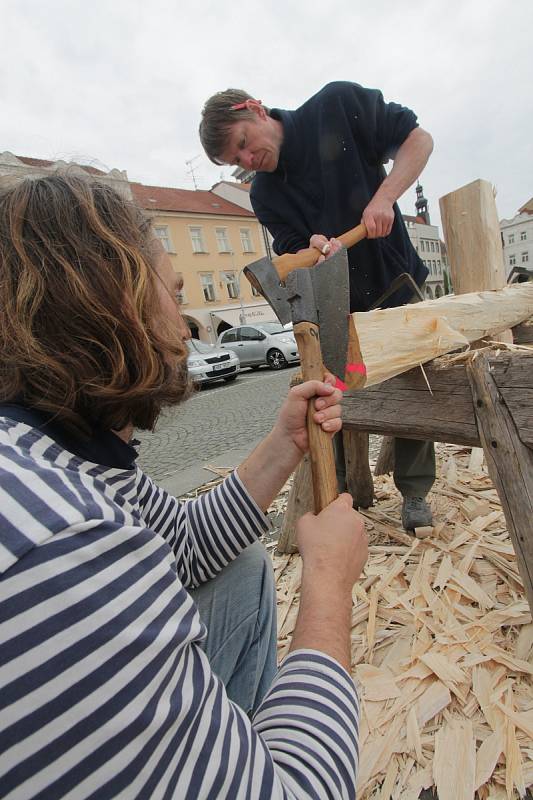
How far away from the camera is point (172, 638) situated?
585mm

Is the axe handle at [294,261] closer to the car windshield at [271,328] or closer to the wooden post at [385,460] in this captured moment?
the wooden post at [385,460]

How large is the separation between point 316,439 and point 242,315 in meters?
27.7

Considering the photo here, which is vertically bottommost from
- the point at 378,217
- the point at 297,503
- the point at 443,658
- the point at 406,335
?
the point at 443,658

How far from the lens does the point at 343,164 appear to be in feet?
7.27

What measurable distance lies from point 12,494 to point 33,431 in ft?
0.69

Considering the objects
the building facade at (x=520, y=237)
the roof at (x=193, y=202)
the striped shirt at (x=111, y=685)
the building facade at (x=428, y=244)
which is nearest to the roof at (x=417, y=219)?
the building facade at (x=428, y=244)

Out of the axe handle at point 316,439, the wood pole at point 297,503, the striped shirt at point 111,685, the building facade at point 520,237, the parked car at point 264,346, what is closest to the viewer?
the striped shirt at point 111,685

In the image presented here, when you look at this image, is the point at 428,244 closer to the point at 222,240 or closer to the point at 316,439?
the point at 222,240

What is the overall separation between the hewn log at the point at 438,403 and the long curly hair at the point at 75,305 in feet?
3.12

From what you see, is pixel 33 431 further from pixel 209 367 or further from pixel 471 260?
pixel 209 367

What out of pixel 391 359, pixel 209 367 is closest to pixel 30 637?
pixel 391 359

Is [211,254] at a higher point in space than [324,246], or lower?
higher

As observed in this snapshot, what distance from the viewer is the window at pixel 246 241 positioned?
2948 centimetres

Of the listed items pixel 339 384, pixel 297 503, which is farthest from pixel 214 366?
pixel 339 384
